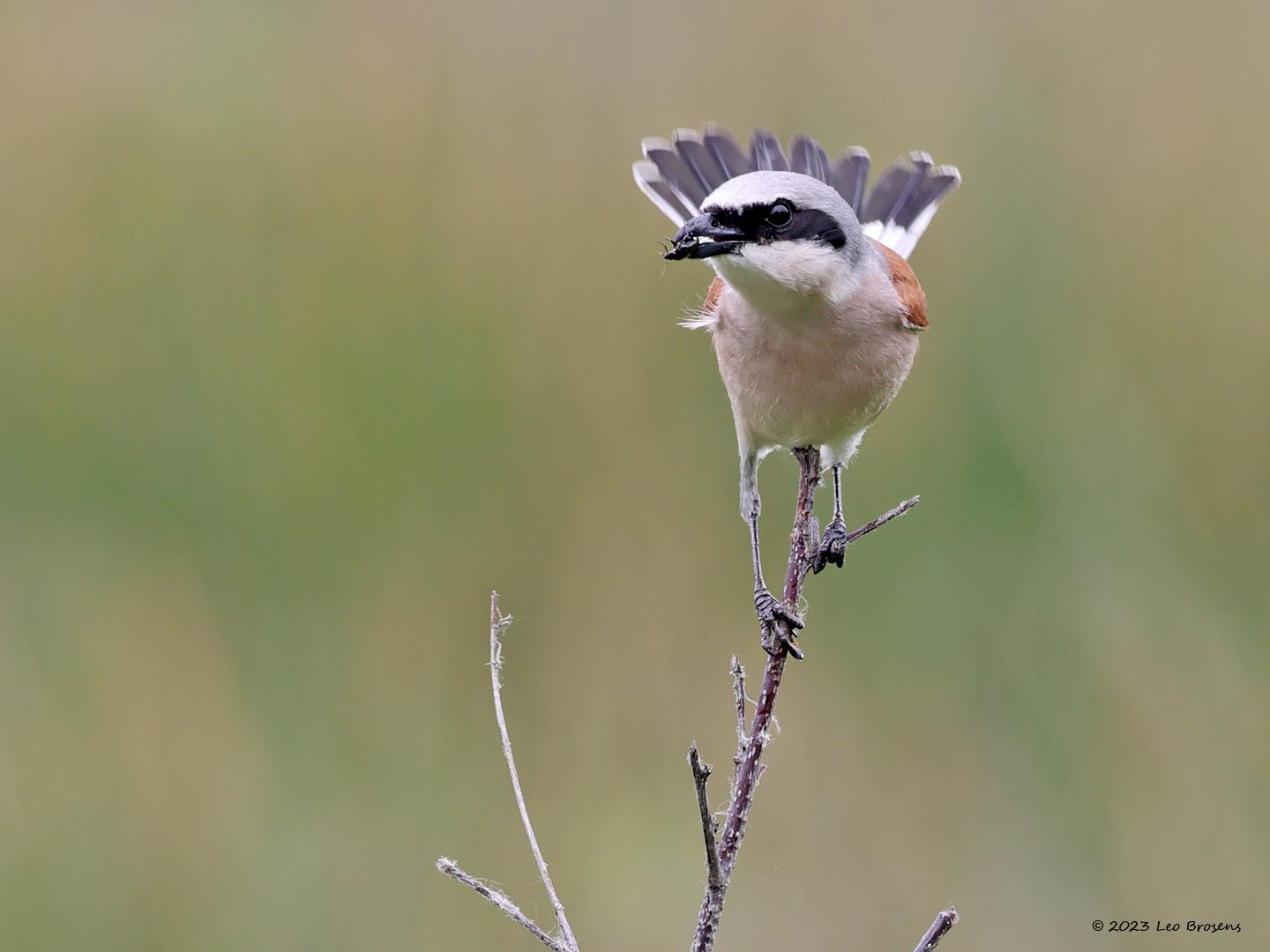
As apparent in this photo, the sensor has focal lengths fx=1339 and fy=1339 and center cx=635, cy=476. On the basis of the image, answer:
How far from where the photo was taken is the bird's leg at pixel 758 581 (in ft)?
6.91

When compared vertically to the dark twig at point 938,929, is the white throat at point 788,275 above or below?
above

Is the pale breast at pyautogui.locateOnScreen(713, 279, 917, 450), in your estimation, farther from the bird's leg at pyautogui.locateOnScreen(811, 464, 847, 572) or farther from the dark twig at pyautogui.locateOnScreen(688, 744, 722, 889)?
the dark twig at pyautogui.locateOnScreen(688, 744, 722, 889)

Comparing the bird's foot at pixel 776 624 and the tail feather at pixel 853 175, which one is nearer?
the bird's foot at pixel 776 624

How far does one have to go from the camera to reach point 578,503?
3229mm

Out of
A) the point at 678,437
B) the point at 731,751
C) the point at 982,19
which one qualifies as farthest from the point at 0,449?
the point at 982,19

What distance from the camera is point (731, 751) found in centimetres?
303

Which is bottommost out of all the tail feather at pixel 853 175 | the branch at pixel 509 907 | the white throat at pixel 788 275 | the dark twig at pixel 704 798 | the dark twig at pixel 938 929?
the dark twig at pixel 938 929

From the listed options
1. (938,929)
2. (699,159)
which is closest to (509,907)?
(938,929)

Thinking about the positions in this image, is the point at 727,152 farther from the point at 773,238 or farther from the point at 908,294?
the point at 773,238

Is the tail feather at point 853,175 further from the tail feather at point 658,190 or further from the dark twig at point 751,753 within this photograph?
the dark twig at point 751,753

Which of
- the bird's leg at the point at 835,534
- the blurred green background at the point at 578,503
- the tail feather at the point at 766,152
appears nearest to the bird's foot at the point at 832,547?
the bird's leg at the point at 835,534

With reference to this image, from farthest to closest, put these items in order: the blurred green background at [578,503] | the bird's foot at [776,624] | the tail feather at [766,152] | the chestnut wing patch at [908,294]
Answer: the tail feather at [766,152] → the blurred green background at [578,503] → the chestnut wing patch at [908,294] → the bird's foot at [776,624]

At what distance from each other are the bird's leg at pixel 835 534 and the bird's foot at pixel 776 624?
0.13 m

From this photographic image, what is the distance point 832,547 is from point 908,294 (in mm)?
528
